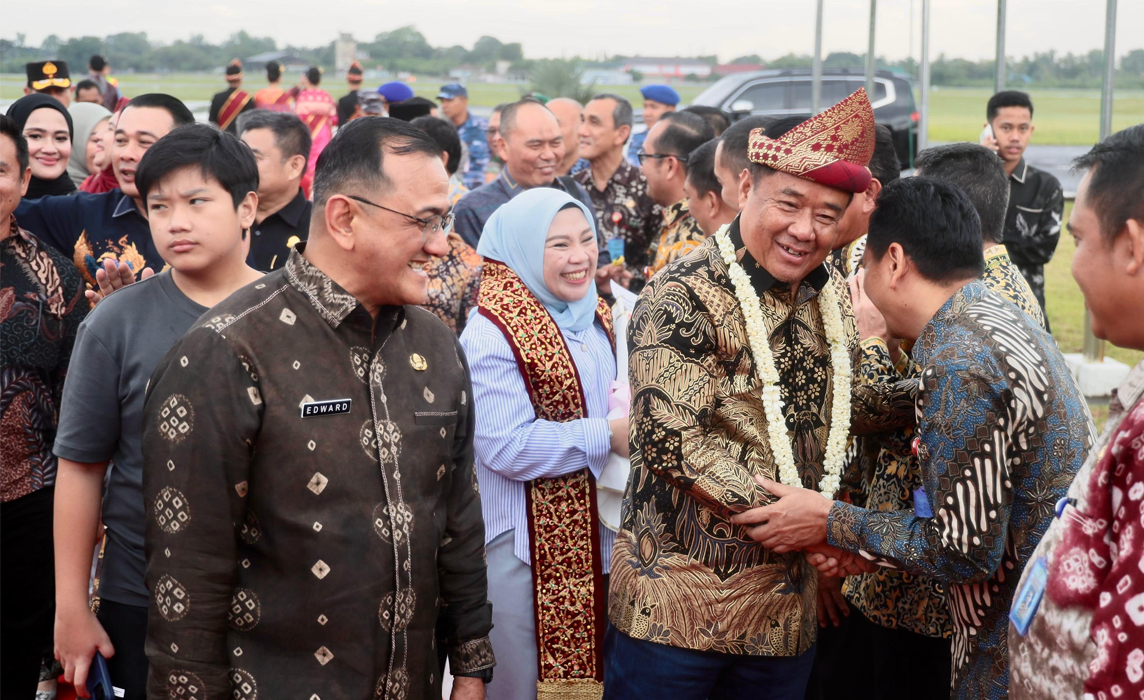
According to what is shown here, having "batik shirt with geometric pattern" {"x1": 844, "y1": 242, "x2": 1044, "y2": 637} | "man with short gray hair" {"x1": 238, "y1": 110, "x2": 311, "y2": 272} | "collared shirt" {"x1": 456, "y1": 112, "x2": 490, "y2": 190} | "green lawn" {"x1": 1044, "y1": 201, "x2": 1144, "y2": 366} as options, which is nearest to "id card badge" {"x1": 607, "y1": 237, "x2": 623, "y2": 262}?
"man with short gray hair" {"x1": 238, "y1": 110, "x2": 311, "y2": 272}

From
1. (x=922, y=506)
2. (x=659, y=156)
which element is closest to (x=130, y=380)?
(x=922, y=506)

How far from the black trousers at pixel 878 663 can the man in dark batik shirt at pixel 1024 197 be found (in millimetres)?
4398

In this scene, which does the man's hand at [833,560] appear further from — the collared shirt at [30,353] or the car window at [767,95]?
the car window at [767,95]

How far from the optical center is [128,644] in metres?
2.51

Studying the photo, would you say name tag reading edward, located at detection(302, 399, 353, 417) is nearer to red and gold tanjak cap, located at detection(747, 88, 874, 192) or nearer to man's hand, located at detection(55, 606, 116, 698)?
man's hand, located at detection(55, 606, 116, 698)

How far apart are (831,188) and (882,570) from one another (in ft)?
4.13

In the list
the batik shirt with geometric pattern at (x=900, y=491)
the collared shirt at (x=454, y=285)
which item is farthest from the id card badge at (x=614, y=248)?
the batik shirt with geometric pattern at (x=900, y=491)

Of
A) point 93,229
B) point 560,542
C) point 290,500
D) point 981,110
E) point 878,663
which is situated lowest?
point 878,663

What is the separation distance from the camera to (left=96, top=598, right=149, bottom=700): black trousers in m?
2.50

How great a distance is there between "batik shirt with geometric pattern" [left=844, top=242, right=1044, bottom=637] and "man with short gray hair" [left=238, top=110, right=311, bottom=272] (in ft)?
8.97

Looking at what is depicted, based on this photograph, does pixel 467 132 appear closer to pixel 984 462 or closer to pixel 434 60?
pixel 984 462

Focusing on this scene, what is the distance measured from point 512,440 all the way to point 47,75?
6342 mm

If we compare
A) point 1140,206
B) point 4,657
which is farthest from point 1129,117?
point 4,657

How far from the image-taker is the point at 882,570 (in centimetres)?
305
